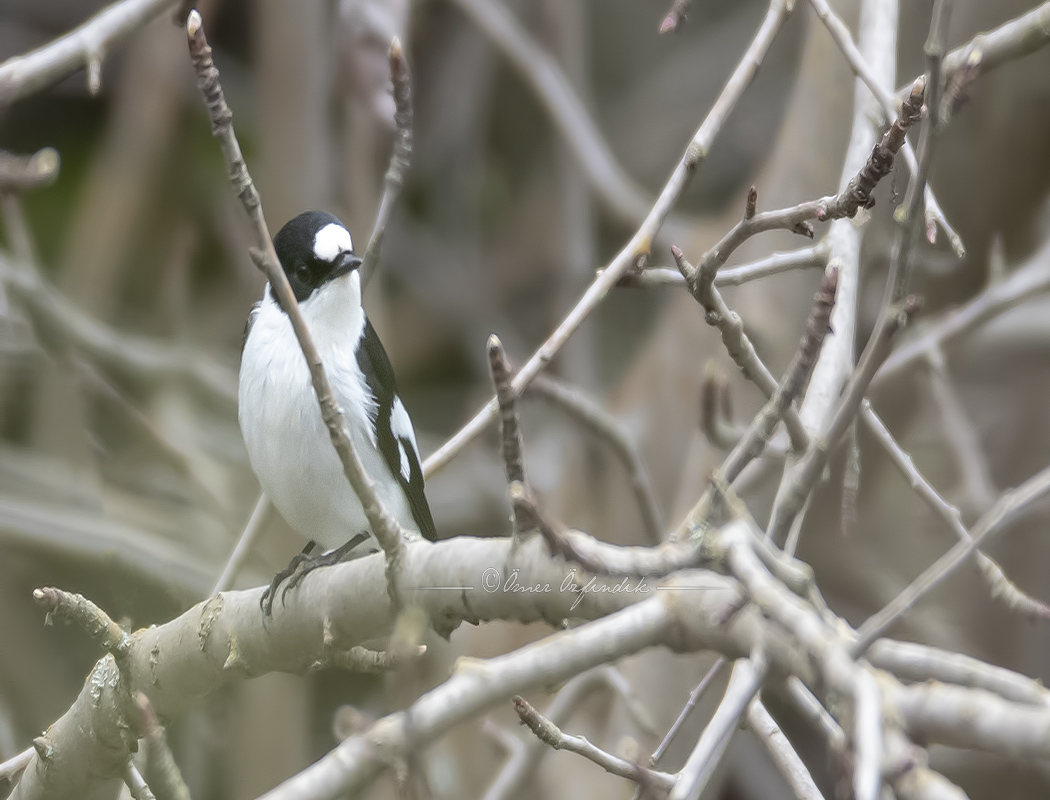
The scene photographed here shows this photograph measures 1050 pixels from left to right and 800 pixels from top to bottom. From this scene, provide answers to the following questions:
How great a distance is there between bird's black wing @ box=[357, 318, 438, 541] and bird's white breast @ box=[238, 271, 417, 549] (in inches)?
0.7

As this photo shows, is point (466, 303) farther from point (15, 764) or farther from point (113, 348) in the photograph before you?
point (15, 764)

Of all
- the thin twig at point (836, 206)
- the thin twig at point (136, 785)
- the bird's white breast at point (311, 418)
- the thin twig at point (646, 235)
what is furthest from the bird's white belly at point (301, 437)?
the thin twig at point (836, 206)

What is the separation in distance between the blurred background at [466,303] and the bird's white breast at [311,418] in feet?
2.19

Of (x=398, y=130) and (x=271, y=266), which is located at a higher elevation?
(x=398, y=130)

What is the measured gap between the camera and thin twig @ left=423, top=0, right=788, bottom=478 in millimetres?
1688

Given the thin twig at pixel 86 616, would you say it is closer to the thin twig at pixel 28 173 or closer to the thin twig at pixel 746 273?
the thin twig at pixel 28 173

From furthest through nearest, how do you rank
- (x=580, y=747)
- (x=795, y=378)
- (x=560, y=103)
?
(x=560, y=103) < (x=580, y=747) < (x=795, y=378)

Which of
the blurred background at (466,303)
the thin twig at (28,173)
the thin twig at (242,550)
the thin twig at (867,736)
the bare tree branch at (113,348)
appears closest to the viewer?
the thin twig at (867,736)

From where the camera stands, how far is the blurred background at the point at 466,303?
3391 millimetres

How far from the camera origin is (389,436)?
2.54m

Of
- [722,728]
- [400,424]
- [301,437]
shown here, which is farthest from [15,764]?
[722,728]

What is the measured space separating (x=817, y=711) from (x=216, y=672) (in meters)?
1.00

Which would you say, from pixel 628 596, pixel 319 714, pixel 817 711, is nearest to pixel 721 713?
pixel 628 596

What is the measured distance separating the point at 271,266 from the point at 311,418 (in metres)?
1.09
